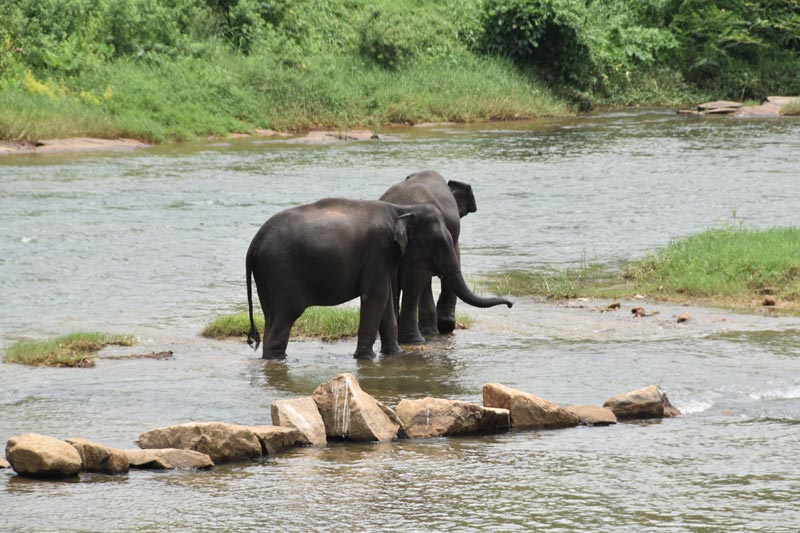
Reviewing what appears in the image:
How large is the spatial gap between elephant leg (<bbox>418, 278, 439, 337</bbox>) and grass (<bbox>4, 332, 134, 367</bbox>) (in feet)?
8.31

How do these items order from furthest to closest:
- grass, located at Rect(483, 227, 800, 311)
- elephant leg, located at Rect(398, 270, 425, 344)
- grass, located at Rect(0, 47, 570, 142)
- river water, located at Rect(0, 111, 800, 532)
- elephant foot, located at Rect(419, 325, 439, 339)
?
grass, located at Rect(0, 47, 570, 142) → grass, located at Rect(483, 227, 800, 311) → elephant foot, located at Rect(419, 325, 439, 339) → elephant leg, located at Rect(398, 270, 425, 344) → river water, located at Rect(0, 111, 800, 532)

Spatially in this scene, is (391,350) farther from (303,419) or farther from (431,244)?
(303,419)

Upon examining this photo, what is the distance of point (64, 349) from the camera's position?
1113 centimetres

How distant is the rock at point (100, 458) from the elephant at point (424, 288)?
4551 millimetres

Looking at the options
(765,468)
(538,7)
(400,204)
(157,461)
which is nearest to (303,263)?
(400,204)

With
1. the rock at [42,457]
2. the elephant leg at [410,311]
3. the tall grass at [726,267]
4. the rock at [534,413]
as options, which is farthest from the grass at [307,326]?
the rock at [42,457]

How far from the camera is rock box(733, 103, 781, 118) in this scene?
3534 centimetres

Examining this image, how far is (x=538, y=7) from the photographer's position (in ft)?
128

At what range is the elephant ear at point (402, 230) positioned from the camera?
36.6 feet

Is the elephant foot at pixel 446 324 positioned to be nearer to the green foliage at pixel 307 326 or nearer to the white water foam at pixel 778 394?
the green foliage at pixel 307 326

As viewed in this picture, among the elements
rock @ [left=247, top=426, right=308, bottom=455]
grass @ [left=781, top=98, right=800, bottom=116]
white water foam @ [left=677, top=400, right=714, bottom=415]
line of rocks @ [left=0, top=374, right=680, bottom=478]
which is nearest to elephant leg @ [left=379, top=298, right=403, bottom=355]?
line of rocks @ [left=0, top=374, right=680, bottom=478]

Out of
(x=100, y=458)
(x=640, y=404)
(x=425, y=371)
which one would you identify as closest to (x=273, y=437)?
(x=100, y=458)

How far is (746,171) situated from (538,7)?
16.3m

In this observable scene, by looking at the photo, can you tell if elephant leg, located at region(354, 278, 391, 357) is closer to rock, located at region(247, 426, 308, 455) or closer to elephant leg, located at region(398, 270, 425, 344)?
elephant leg, located at region(398, 270, 425, 344)
